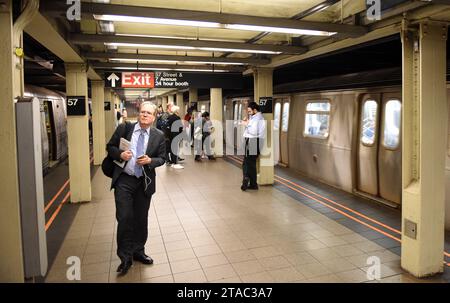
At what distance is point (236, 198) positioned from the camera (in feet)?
21.6

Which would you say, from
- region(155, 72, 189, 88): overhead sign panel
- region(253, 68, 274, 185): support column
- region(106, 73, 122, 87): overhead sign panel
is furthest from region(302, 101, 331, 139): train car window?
region(106, 73, 122, 87): overhead sign panel

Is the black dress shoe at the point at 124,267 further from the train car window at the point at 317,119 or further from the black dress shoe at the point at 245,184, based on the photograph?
the train car window at the point at 317,119

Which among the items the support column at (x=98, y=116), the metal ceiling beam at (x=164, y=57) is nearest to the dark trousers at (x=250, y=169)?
the metal ceiling beam at (x=164, y=57)

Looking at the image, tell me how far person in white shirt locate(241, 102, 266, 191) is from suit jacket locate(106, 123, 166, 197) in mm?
3245

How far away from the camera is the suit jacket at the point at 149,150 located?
353 cm

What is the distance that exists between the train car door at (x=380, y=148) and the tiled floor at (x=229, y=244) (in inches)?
51.4

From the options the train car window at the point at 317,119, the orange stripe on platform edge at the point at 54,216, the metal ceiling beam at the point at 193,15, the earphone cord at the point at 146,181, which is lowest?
the orange stripe on platform edge at the point at 54,216

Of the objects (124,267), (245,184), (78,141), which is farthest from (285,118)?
(124,267)

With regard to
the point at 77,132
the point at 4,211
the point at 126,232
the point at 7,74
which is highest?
the point at 7,74

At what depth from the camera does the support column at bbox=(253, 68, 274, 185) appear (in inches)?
289

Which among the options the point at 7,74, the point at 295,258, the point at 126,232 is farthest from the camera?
the point at 295,258
